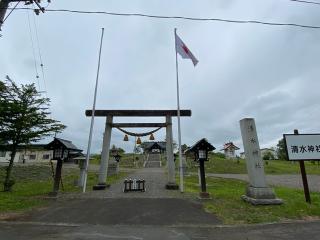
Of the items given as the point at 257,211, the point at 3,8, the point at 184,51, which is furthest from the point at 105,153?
the point at 257,211

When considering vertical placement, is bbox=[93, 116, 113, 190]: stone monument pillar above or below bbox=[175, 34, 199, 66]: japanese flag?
below

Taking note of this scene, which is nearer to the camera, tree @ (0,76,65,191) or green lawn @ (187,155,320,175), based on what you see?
→ tree @ (0,76,65,191)

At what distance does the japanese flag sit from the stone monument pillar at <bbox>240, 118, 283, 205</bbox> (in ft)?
17.3

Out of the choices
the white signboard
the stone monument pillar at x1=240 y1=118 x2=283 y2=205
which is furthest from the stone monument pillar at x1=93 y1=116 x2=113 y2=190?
the white signboard

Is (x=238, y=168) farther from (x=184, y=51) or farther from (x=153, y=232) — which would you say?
(x=153, y=232)

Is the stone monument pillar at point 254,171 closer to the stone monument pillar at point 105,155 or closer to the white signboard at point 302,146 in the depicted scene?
the white signboard at point 302,146

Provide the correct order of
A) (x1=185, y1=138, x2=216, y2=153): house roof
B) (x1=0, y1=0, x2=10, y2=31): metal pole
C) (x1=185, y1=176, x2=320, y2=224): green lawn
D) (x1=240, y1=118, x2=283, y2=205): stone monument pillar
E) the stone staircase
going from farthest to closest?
the stone staircase → (x1=185, y1=138, x2=216, y2=153): house roof → (x1=240, y1=118, x2=283, y2=205): stone monument pillar → (x1=0, y1=0, x2=10, y2=31): metal pole → (x1=185, y1=176, x2=320, y2=224): green lawn

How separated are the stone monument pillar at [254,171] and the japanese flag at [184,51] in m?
5.26

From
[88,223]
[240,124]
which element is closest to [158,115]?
[240,124]

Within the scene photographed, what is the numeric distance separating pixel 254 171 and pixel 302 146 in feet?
8.89

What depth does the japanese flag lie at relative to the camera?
1617 centimetres

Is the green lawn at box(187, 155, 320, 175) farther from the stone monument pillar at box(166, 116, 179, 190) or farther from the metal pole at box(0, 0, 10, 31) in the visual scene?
the metal pole at box(0, 0, 10, 31)

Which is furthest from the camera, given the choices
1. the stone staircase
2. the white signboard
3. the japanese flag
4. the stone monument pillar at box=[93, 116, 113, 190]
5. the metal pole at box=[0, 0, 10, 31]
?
the stone staircase

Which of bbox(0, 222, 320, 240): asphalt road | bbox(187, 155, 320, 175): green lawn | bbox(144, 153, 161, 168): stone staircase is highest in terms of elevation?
bbox(144, 153, 161, 168): stone staircase
